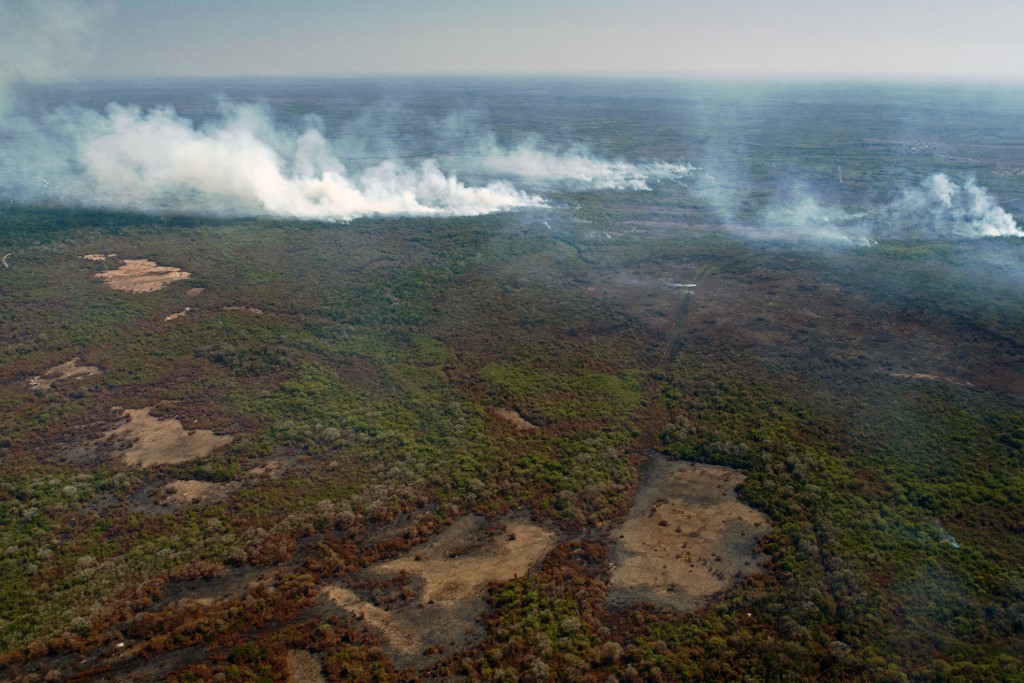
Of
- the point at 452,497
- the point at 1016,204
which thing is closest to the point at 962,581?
the point at 452,497

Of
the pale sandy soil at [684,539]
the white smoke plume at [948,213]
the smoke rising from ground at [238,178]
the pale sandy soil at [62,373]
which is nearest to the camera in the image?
the pale sandy soil at [684,539]

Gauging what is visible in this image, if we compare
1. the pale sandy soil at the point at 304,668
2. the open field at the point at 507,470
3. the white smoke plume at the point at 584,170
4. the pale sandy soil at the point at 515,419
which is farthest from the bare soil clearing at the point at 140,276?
the white smoke plume at the point at 584,170

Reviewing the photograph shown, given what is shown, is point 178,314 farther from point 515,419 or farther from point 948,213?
point 948,213

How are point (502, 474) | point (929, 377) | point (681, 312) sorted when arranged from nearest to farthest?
point (502, 474) < point (929, 377) < point (681, 312)

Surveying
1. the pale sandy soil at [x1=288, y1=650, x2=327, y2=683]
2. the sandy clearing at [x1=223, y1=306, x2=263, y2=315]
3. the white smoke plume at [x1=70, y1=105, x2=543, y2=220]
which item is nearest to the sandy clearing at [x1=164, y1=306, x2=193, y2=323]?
the sandy clearing at [x1=223, y1=306, x2=263, y2=315]

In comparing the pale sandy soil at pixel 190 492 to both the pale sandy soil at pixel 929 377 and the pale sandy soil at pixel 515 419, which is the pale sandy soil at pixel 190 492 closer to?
the pale sandy soil at pixel 515 419

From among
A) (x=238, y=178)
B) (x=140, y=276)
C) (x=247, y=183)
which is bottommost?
(x=140, y=276)

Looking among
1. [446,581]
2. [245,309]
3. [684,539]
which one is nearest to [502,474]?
[446,581]
